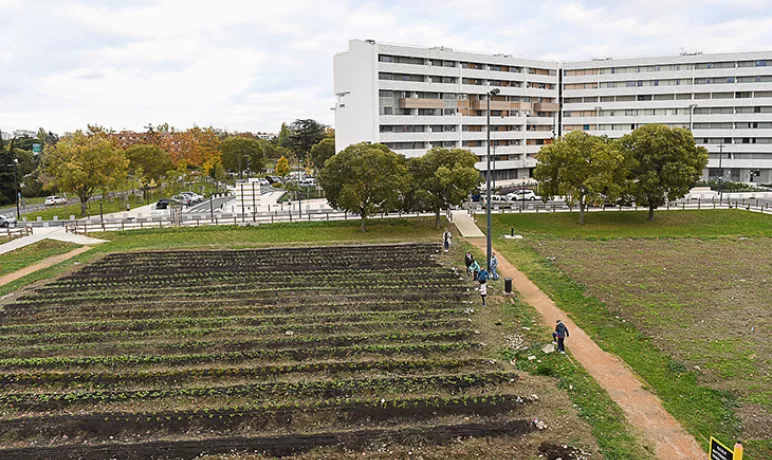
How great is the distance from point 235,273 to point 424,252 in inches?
445

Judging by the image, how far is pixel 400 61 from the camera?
215 feet

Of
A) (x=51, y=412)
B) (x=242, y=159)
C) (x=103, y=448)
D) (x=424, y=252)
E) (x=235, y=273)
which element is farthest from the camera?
(x=242, y=159)

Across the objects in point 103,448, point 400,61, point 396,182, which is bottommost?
point 103,448

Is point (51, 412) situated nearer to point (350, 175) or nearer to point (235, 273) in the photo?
point (235, 273)

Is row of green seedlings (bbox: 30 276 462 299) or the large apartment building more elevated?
the large apartment building

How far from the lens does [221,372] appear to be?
1554 centimetres

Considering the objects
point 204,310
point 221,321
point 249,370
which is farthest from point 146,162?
point 249,370

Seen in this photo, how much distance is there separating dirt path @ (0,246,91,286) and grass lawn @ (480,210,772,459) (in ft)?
89.7

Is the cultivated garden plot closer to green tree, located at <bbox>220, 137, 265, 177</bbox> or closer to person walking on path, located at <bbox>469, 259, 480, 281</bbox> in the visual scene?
person walking on path, located at <bbox>469, 259, 480, 281</bbox>

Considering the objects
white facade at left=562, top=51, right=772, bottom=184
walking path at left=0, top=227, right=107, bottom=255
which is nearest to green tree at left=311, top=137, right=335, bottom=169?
white facade at left=562, top=51, right=772, bottom=184

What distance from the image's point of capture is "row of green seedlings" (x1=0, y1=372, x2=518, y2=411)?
Answer: 46.0 ft

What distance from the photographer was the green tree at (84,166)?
173 feet

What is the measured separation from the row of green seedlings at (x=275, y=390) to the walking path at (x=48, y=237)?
2826cm

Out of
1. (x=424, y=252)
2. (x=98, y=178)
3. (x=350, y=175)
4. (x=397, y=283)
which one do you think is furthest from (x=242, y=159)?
(x=397, y=283)
